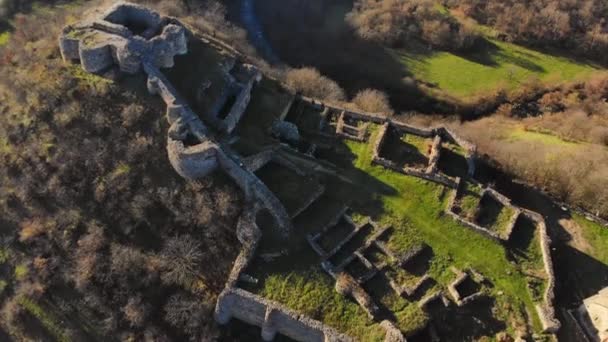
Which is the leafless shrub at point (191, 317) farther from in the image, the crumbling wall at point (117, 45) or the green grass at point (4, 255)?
the crumbling wall at point (117, 45)

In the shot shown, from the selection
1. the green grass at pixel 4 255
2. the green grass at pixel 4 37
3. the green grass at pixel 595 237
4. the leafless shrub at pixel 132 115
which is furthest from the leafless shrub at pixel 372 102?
the green grass at pixel 4 37

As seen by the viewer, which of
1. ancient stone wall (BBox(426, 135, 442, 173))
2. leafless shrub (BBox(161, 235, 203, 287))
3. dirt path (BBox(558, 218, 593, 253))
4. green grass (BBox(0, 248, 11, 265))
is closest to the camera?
leafless shrub (BBox(161, 235, 203, 287))

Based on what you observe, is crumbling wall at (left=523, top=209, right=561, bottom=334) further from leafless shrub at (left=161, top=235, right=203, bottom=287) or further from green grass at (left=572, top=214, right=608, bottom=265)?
leafless shrub at (left=161, top=235, right=203, bottom=287)

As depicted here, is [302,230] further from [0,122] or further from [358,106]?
[0,122]

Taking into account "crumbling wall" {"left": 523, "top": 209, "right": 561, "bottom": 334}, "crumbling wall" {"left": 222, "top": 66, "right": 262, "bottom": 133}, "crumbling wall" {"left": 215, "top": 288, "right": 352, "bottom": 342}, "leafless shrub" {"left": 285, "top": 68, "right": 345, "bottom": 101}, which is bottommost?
"crumbling wall" {"left": 215, "top": 288, "right": 352, "bottom": 342}

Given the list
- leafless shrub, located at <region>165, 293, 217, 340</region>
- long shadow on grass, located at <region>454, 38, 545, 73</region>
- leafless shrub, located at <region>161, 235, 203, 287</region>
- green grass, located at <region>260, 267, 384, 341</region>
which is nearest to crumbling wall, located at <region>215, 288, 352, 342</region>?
green grass, located at <region>260, 267, 384, 341</region>

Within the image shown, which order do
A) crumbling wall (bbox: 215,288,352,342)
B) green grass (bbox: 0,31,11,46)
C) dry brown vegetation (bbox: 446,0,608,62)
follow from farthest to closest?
dry brown vegetation (bbox: 446,0,608,62) → green grass (bbox: 0,31,11,46) → crumbling wall (bbox: 215,288,352,342)

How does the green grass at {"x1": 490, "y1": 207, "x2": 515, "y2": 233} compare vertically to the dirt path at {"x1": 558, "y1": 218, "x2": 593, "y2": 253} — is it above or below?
above

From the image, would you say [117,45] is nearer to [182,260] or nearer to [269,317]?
[182,260]
